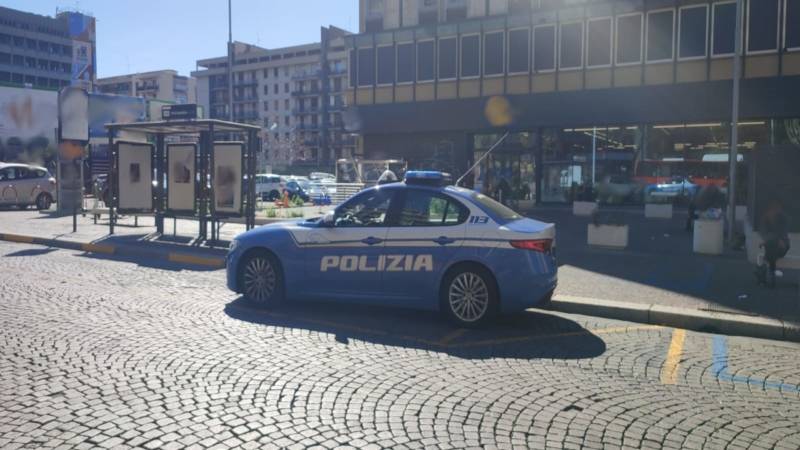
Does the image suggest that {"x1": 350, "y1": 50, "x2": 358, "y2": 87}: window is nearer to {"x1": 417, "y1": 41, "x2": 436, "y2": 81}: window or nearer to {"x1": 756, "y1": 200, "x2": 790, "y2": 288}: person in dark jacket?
{"x1": 417, "y1": 41, "x2": 436, "y2": 81}: window

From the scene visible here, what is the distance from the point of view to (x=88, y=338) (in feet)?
21.6

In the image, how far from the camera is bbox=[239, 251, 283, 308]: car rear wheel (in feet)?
27.2

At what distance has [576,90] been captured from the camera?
29.9 m

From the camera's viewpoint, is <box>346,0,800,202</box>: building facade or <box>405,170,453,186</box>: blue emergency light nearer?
<box>405,170,453,186</box>: blue emergency light

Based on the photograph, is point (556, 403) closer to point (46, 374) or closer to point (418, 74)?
point (46, 374)

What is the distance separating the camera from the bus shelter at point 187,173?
14.7m

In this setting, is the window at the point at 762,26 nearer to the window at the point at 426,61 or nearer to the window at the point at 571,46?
the window at the point at 571,46

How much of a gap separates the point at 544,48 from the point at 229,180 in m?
20.3

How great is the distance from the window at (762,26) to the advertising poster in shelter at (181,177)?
22.3 metres

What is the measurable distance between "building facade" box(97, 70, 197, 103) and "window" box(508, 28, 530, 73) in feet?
350

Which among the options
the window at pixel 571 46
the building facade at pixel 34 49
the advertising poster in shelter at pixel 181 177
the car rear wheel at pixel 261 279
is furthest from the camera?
the building facade at pixel 34 49

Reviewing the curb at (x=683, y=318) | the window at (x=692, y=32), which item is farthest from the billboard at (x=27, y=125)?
the curb at (x=683, y=318)

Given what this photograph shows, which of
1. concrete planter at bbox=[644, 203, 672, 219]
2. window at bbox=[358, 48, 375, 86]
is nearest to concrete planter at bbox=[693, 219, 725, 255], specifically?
concrete planter at bbox=[644, 203, 672, 219]

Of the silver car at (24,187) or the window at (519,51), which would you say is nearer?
the silver car at (24,187)
